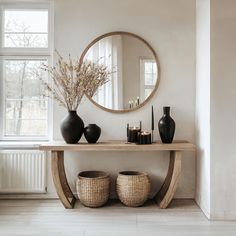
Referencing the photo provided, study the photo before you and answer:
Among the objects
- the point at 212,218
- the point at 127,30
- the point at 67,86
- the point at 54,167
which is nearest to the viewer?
the point at 212,218

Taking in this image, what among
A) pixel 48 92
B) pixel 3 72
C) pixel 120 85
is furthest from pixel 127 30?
pixel 3 72

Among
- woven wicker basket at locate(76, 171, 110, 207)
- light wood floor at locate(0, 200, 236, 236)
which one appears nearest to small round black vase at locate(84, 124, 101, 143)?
woven wicker basket at locate(76, 171, 110, 207)

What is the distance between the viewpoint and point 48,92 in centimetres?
354

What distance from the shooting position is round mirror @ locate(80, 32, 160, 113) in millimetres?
3412

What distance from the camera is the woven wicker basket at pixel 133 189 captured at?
304 cm

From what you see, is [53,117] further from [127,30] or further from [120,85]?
[127,30]

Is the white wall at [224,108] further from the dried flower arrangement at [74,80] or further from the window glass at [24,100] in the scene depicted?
the window glass at [24,100]

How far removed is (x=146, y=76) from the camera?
343 cm

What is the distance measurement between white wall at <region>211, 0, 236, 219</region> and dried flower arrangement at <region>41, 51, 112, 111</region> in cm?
130

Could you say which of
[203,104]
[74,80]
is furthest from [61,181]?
[203,104]

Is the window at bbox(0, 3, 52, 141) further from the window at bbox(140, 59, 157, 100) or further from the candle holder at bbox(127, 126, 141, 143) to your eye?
the window at bbox(140, 59, 157, 100)

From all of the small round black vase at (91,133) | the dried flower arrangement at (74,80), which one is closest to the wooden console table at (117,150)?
the small round black vase at (91,133)

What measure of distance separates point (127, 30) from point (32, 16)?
4.28 feet

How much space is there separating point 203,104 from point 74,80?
1.56m
